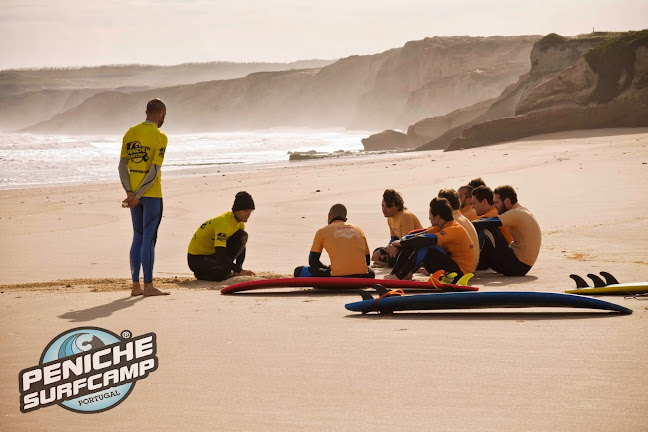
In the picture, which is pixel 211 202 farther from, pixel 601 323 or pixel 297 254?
pixel 601 323

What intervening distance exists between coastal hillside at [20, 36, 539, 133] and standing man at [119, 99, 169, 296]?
7151cm

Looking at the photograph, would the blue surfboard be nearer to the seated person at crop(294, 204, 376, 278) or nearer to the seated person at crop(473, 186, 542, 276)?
the seated person at crop(294, 204, 376, 278)

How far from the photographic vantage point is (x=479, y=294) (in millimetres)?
5840

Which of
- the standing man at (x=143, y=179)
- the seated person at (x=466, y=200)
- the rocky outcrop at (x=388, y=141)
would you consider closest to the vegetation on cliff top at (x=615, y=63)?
the rocky outcrop at (x=388, y=141)

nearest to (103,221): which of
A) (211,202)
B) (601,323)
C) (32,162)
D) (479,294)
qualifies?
(211,202)

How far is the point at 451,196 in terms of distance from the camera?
316 inches

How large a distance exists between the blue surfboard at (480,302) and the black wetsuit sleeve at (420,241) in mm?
1536

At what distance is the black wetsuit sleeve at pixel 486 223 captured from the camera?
8.30 meters

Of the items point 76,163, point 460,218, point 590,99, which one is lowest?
point 460,218

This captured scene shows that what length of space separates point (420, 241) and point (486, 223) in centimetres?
124

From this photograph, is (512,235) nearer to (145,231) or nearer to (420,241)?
(420,241)

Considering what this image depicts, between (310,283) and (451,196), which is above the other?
(451,196)

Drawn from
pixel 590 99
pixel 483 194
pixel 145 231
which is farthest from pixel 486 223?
pixel 590 99

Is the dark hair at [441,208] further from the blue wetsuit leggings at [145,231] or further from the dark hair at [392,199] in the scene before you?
the blue wetsuit leggings at [145,231]
